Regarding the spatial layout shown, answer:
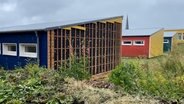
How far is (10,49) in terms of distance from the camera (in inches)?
539

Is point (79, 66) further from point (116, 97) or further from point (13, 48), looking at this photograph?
point (13, 48)

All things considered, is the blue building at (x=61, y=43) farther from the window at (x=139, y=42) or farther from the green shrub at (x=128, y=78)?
the window at (x=139, y=42)

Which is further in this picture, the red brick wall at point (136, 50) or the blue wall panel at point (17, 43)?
the red brick wall at point (136, 50)

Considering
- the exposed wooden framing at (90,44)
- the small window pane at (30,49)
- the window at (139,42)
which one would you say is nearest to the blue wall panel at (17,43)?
the exposed wooden framing at (90,44)

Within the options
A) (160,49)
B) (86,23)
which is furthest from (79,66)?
(160,49)

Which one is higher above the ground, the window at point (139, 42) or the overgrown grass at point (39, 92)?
the window at point (139, 42)

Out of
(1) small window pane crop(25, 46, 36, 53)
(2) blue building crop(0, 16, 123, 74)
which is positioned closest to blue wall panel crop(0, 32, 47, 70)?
(2) blue building crop(0, 16, 123, 74)

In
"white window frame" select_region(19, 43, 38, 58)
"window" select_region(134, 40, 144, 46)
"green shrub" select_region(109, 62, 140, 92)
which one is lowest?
"green shrub" select_region(109, 62, 140, 92)

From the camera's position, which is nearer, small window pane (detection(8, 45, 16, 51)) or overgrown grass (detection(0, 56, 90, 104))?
overgrown grass (detection(0, 56, 90, 104))

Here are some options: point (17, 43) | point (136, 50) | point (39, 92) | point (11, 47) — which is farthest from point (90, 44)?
point (136, 50)

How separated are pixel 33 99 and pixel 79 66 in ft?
11.2

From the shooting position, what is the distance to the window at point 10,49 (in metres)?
13.1

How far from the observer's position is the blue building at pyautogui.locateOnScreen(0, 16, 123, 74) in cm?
1093

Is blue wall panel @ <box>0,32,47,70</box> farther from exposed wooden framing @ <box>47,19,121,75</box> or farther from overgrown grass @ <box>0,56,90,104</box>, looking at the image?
overgrown grass @ <box>0,56,90,104</box>
